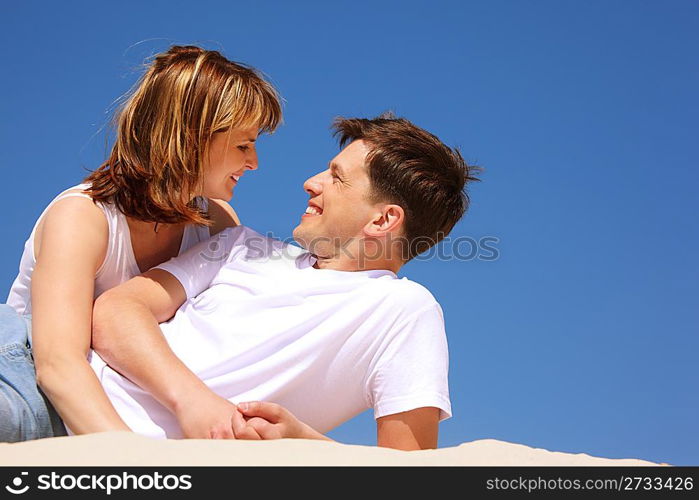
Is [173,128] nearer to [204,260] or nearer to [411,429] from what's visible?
[204,260]

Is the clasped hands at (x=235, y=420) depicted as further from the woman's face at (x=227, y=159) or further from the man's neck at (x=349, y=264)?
the woman's face at (x=227, y=159)

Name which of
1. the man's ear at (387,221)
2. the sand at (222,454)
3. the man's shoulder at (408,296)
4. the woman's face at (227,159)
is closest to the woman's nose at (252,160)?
the woman's face at (227,159)

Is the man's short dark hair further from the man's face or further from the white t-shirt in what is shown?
the white t-shirt

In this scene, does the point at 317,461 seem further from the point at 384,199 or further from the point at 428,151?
the point at 428,151

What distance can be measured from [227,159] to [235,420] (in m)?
1.48

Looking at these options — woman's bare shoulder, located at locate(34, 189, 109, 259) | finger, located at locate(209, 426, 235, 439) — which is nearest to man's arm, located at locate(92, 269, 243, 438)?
finger, located at locate(209, 426, 235, 439)

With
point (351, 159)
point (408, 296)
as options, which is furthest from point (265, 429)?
point (351, 159)

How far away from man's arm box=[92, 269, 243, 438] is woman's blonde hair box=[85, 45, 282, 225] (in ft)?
1.25

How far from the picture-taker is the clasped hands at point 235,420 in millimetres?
2521

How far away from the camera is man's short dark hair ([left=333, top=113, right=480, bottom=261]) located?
3740 mm

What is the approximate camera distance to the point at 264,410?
255cm

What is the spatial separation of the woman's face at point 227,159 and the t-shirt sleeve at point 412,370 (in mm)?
1188
